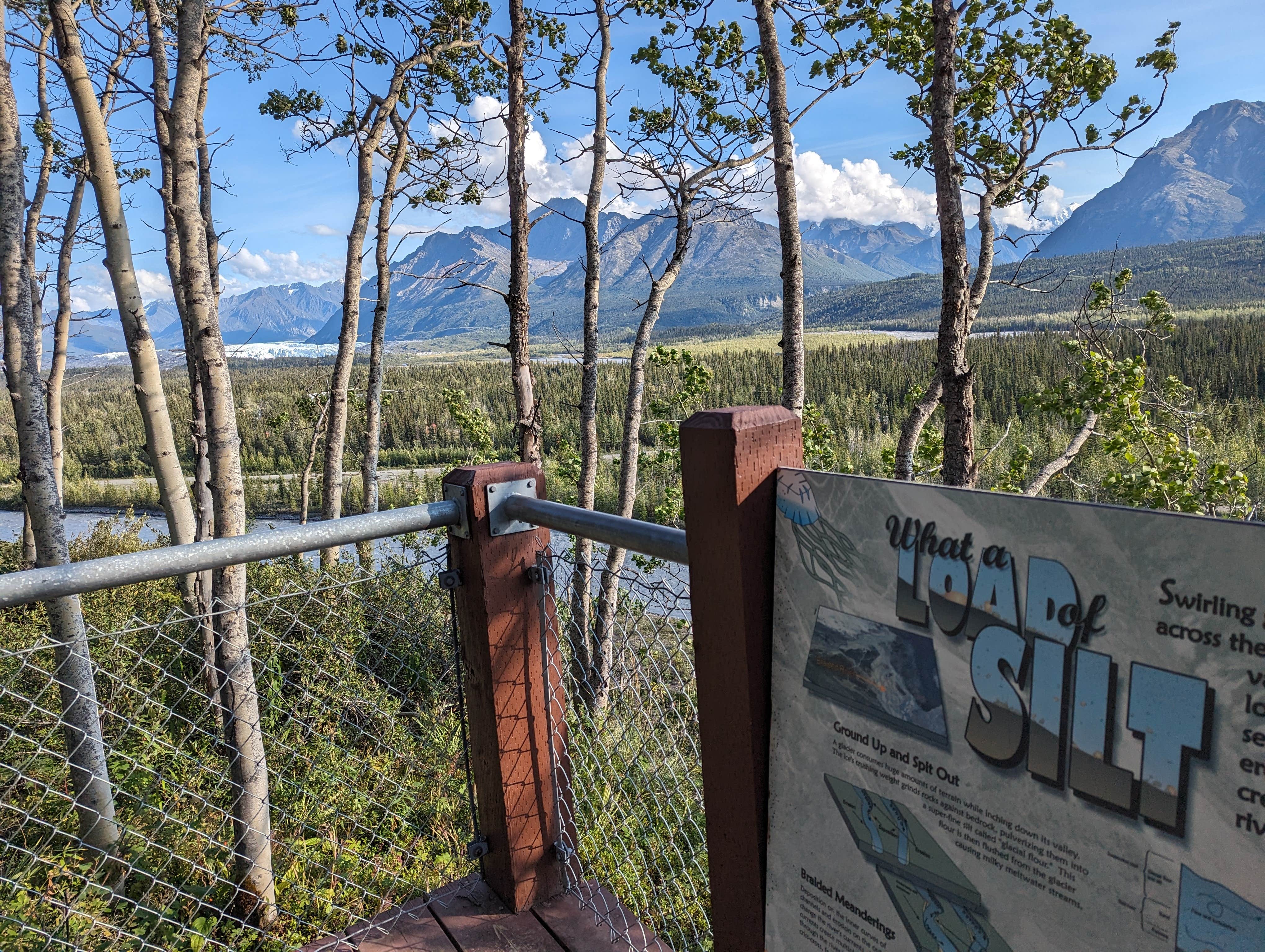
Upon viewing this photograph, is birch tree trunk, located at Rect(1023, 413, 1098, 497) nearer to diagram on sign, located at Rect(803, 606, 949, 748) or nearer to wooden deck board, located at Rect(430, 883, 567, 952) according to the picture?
wooden deck board, located at Rect(430, 883, 567, 952)

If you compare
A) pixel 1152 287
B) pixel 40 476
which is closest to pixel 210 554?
pixel 40 476

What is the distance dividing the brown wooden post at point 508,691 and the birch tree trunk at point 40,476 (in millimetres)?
2910

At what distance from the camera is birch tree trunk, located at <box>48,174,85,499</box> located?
11.2 metres

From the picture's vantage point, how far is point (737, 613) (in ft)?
A: 3.99

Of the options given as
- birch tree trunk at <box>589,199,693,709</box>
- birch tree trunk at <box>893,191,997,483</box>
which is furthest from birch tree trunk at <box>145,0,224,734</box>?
birch tree trunk at <box>893,191,997,483</box>

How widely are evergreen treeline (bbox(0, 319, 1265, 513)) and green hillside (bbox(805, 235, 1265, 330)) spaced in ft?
25.8

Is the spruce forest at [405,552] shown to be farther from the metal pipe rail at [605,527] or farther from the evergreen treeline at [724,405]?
the evergreen treeline at [724,405]

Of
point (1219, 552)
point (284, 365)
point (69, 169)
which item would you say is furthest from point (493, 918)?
point (284, 365)

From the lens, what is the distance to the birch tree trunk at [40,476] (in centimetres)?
423

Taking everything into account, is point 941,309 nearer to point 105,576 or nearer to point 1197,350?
point 105,576

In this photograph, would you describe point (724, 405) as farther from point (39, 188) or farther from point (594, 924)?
point (594, 924)

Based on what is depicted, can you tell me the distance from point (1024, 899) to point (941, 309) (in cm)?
641

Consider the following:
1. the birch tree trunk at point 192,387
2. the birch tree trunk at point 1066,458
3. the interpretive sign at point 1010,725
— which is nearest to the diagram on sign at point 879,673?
the interpretive sign at point 1010,725

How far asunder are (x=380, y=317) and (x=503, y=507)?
10.8 m
